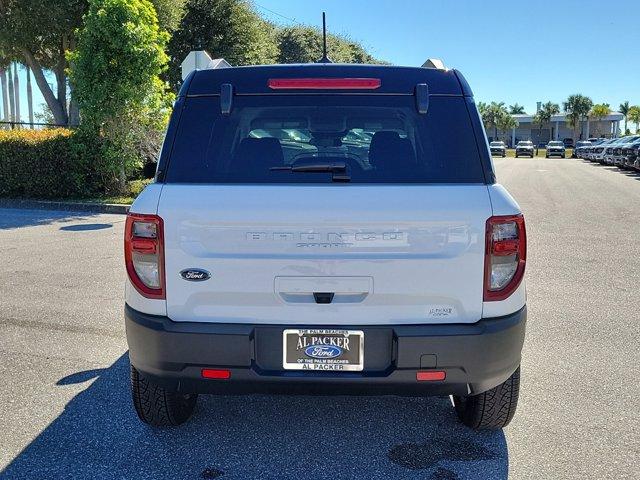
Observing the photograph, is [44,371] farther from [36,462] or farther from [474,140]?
[474,140]

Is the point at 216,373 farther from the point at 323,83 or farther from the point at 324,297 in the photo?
the point at 323,83

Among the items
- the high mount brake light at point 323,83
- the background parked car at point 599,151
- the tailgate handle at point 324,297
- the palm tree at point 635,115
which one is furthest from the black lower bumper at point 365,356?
the palm tree at point 635,115

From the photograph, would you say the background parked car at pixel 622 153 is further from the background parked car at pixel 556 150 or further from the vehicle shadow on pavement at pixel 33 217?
the vehicle shadow on pavement at pixel 33 217

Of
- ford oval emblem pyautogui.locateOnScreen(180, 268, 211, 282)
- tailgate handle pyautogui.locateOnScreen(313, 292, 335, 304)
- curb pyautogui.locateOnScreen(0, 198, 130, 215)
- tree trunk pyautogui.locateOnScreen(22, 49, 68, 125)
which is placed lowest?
curb pyautogui.locateOnScreen(0, 198, 130, 215)

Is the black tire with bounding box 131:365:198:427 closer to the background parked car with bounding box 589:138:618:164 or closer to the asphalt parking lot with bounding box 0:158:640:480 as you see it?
the asphalt parking lot with bounding box 0:158:640:480

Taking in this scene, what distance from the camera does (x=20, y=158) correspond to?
13734 mm

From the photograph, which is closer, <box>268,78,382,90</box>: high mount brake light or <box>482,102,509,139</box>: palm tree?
<box>268,78,382,90</box>: high mount brake light

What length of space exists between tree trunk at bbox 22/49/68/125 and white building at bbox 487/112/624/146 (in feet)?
294

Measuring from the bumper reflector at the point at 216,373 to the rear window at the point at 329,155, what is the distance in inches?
33.6

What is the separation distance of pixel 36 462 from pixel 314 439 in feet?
4.59

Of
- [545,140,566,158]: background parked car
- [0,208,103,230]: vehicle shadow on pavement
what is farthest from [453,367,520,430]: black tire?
[545,140,566,158]: background parked car

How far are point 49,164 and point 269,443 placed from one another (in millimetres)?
12368

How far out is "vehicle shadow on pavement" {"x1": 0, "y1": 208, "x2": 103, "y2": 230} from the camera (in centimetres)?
1123

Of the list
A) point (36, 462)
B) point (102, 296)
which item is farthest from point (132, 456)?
point (102, 296)
